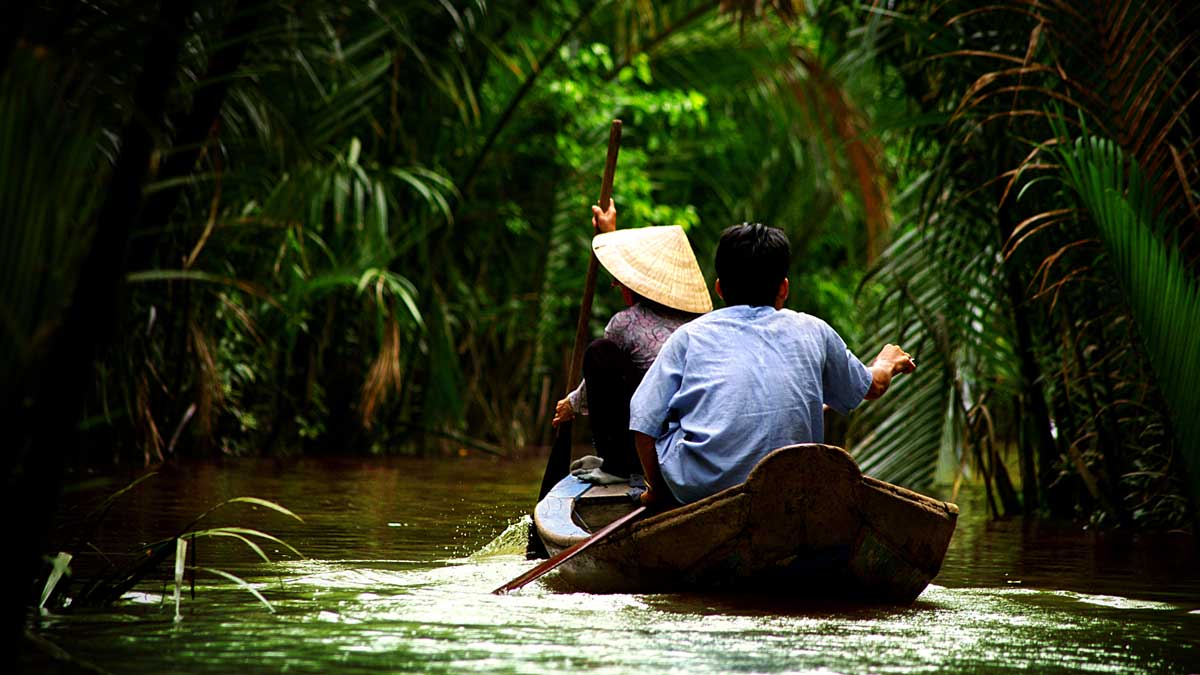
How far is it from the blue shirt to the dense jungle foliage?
125 cm

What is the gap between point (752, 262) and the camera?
4957 millimetres

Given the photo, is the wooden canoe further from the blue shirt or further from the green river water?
the blue shirt

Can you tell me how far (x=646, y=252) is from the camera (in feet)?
19.7

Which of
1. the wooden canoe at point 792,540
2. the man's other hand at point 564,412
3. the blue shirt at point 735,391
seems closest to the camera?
the wooden canoe at point 792,540

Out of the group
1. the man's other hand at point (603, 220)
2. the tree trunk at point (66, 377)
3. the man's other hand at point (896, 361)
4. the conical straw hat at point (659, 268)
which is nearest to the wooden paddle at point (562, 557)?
the man's other hand at point (896, 361)

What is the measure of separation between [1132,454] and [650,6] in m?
8.30

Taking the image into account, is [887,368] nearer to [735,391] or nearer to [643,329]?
[735,391]

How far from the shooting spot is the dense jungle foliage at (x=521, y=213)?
3.37m

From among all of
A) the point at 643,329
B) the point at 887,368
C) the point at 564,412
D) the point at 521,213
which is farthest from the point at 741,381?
the point at 521,213

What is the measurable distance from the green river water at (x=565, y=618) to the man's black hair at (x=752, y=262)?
0.90m

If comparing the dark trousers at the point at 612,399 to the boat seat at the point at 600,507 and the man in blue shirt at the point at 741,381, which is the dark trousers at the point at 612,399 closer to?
the boat seat at the point at 600,507

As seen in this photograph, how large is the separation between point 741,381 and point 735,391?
34 millimetres

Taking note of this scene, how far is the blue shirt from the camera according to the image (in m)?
4.89

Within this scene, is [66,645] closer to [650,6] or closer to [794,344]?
[794,344]
